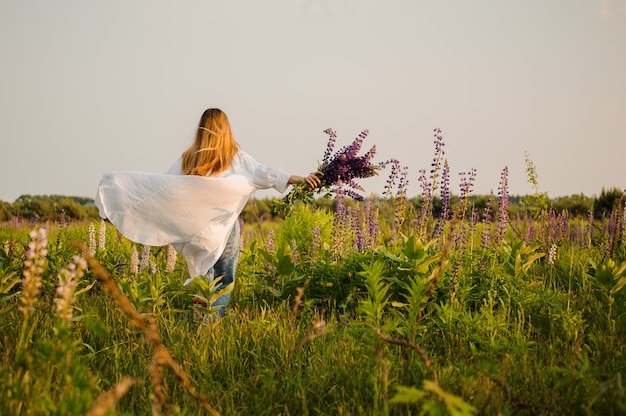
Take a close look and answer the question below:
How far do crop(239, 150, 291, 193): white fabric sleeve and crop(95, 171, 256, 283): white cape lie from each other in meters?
0.14

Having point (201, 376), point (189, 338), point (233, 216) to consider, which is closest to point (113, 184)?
point (233, 216)

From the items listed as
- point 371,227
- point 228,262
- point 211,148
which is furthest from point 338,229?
point 211,148

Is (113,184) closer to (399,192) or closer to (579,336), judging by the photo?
(399,192)

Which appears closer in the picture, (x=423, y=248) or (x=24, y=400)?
(x=24, y=400)

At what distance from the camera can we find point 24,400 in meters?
2.53

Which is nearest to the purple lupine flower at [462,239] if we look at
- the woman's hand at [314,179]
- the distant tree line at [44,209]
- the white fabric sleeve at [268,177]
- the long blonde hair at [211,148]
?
the woman's hand at [314,179]

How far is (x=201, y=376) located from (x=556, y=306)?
2877mm

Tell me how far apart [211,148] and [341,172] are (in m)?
1.31

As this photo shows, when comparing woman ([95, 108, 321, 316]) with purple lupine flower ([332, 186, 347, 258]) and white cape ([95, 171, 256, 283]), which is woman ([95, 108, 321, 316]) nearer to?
white cape ([95, 171, 256, 283])

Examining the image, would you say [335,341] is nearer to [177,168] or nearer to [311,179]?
[311,179]

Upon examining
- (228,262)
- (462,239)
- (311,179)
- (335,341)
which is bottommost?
(335,341)

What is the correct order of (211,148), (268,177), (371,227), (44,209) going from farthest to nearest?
1. (44,209)
2. (371,227)
3. (211,148)
4. (268,177)

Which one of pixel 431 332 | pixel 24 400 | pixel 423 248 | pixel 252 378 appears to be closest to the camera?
pixel 24 400

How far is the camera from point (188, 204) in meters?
4.94
